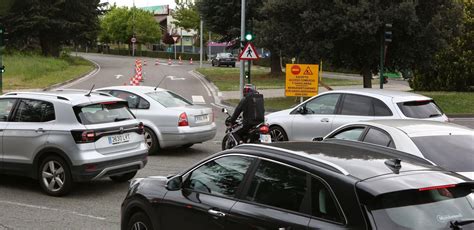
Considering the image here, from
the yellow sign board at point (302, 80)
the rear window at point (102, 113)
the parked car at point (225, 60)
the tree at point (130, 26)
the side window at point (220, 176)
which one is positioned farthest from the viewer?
the tree at point (130, 26)

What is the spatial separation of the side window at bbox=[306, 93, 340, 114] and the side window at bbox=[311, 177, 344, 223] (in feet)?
24.5

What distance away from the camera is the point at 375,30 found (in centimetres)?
2089

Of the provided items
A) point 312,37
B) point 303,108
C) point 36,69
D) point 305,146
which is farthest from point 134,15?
point 305,146

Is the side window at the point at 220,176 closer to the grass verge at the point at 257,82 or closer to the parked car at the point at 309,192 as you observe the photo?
the parked car at the point at 309,192

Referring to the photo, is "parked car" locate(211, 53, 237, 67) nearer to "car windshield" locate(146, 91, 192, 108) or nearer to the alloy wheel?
"car windshield" locate(146, 91, 192, 108)

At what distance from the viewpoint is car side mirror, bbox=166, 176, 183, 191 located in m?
4.84

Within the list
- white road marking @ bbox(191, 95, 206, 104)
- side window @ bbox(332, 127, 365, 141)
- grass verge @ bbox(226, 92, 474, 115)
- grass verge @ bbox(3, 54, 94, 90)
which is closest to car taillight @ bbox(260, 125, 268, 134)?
side window @ bbox(332, 127, 365, 141)

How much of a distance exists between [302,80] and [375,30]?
341 cm

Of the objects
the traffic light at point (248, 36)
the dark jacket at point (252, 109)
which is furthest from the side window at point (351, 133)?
the traffic light at point (248, 36)

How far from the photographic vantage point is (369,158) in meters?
4.04

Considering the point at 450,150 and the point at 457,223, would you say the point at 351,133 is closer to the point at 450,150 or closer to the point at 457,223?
the point at 450,150

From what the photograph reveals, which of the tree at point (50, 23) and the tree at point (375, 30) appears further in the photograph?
the tree at point (50, 23)


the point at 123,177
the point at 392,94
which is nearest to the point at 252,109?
the point at 392,94

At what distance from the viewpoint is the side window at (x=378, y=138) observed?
21.1 ft
